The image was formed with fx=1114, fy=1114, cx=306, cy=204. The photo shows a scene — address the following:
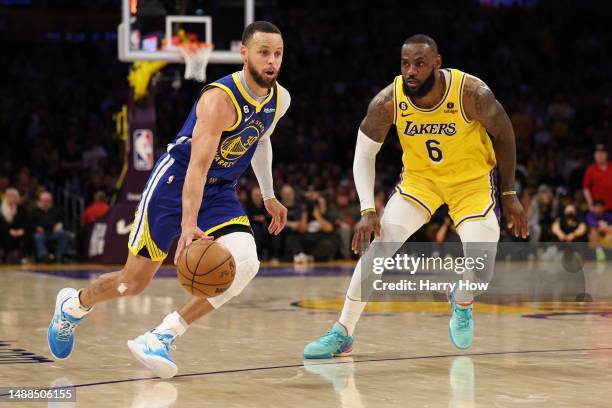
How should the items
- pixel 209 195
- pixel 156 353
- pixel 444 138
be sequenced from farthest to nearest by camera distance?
pixel 444 138, pixel 209 195, pixel 156 353

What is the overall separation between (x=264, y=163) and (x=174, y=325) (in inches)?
47.4

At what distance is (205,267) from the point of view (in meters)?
5.86

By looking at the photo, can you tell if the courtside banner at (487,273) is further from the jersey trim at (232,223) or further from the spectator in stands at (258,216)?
the spectator in stands at (258,216)

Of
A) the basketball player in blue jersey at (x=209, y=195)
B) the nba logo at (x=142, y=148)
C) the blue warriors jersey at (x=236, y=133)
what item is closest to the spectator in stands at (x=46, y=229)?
the nba logo at (x=142, y=148)

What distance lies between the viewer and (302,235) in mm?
16812

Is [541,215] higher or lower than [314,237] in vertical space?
higher

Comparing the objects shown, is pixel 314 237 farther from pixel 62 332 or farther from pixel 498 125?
pixel 62 332

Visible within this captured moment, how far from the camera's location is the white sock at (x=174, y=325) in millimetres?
6230

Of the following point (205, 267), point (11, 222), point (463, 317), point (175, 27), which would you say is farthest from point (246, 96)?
point (11, 222)

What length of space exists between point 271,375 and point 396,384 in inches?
29.8

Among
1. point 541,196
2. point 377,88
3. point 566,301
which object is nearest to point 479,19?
point 377,88

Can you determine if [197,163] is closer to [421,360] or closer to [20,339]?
[421,360]

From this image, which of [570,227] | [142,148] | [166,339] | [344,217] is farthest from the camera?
[344,217]

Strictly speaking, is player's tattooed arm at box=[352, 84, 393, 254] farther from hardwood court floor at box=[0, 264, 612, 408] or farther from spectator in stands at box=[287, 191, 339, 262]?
spectator in stands at box=[287, 191, 339, 262]
